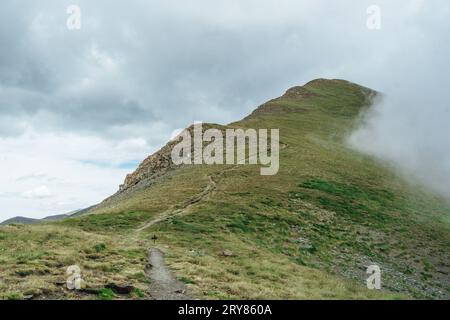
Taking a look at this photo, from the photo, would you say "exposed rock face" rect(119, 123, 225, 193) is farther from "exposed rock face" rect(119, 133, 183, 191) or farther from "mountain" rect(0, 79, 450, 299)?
"mountain" rect(0, 79, 450, 299)

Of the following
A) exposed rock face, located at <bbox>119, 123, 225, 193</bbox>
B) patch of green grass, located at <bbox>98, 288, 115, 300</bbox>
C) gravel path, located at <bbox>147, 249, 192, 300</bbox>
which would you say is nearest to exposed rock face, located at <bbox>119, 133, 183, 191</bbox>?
exposed rock face, located at <bbox>119, 123, 225, 193</bbox>

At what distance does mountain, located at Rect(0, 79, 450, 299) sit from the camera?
78.7ft

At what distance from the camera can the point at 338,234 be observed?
149ft

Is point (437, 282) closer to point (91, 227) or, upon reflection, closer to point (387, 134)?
point (91, 227)

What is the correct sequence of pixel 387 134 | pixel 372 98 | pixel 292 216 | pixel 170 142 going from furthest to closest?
pixel 372 98 → pixel 387 134 → pixel 170 142 → pixel 292 216

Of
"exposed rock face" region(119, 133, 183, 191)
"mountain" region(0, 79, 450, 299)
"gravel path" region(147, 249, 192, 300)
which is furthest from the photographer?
"exposed rock face" region(119, 133, 183, 191)

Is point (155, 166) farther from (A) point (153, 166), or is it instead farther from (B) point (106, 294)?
(B) point (106, 294)

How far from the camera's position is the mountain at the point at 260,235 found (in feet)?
78.7

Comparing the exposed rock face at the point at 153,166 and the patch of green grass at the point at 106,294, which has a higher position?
the exposed rock face at the point at 153,166

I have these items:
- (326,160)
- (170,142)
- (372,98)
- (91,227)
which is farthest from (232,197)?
(372,98)

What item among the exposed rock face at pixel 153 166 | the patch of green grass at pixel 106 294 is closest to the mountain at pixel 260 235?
the patch of green grass at pixel 106 294

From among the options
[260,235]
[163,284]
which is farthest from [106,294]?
[260,235]

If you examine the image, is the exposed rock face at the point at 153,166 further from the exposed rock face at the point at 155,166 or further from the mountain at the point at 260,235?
the mountain at the point at 260,235

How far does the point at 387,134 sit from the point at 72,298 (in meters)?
109
